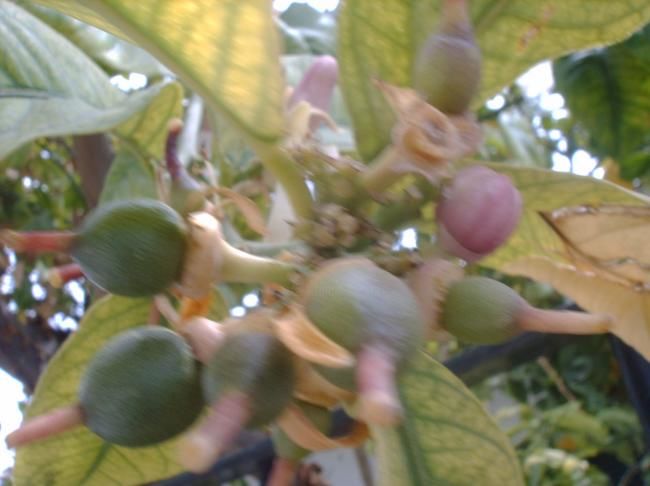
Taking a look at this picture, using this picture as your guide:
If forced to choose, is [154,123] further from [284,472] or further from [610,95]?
[610,95]

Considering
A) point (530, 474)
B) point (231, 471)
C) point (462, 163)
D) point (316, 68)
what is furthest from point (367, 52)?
point (530, 474)

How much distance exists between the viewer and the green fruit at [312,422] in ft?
1.31

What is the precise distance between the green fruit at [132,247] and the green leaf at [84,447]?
8.6 inches

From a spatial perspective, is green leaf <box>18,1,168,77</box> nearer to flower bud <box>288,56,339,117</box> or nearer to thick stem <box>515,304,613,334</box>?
flower bud <box>288,56,339,117</box>

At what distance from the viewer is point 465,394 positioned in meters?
0.52

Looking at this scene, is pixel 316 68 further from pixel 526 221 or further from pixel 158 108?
pixel 526 221

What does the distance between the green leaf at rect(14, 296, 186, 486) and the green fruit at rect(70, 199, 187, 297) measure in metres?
0.22

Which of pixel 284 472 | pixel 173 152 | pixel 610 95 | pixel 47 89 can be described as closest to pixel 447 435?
pixel 284 472

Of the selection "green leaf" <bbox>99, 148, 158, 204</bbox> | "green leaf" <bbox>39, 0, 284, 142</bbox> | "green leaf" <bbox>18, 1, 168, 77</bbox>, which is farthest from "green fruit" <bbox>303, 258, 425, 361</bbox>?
"green leaf" <bbox>18, 1, 168, 77</bbox>

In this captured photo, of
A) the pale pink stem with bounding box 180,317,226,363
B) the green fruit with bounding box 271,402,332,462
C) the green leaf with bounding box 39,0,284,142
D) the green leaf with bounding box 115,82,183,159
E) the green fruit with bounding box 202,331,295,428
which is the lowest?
the green leaf with bounding box 115,82,183,159

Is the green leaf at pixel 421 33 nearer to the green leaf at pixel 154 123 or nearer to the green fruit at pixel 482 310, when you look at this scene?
the green fruit at pixel 482 310

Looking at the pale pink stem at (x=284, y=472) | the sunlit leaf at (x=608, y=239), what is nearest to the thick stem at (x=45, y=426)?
the pale pink stem at (x=284, y=472)

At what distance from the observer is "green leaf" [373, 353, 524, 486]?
1.62 feet

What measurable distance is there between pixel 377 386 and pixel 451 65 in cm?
18
